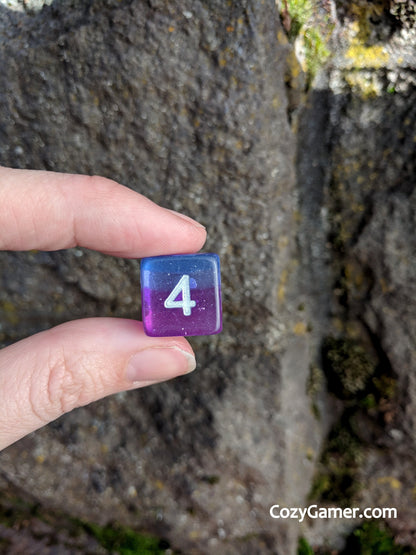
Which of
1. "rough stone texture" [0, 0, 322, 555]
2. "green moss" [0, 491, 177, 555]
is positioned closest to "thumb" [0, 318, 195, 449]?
"rough stone texture" [0, 0, 322, 555]

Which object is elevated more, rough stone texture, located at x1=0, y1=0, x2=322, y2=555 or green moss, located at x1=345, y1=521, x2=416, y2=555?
rough stone texture, located at x1=0, y1=0, x2=322, y2=555

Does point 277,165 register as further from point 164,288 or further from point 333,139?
point 164,288

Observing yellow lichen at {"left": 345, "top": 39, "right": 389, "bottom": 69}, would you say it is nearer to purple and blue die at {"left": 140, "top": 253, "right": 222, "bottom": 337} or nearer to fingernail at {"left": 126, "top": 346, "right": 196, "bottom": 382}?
purple and blue die at {"left": 140, "top": 253, "right": 222, "bottom": 337}

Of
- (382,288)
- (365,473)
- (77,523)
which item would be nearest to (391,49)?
(382,288)

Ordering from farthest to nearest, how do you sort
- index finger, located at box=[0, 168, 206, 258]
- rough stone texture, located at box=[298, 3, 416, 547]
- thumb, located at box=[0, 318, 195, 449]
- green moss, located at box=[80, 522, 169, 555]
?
green moss, located at box=[80, 522, 169, 555], rough stone texture, located at box=[298, 3, 416, 547], index finger, located at box=[0, 168, 206, 258], thumb, located at box=[0, 318, 195, 449]

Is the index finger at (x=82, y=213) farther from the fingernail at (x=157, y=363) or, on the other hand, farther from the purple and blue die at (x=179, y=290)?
the fingernail at (x=157, y=363)

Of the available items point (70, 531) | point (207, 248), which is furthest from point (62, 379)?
point (70, 531)

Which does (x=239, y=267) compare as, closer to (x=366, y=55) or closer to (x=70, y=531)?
(x=366, y=55)
